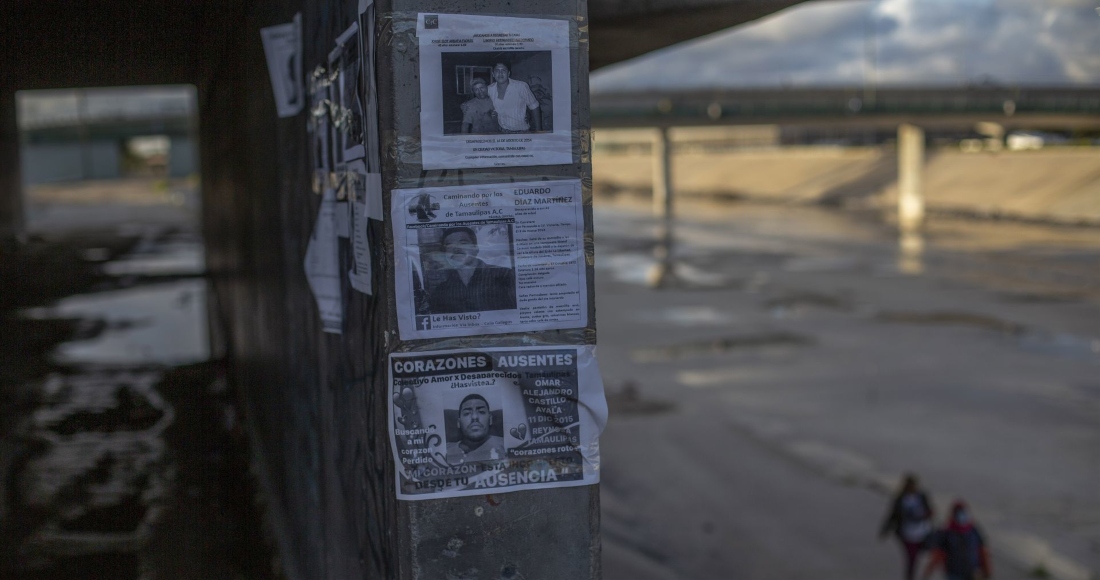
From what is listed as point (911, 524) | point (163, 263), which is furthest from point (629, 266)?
point (911, 524)

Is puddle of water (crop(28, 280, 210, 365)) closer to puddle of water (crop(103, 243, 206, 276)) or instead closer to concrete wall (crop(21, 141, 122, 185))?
puddle of water (crop(103, 243, 206, 276))

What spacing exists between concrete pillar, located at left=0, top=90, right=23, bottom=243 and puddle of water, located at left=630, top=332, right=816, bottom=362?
17767mm

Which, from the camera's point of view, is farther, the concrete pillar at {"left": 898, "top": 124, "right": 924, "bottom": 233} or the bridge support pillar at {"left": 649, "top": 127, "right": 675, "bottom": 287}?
the concrete pillar at {"left": 898, "top": 124, "right": 924, "bottom": 233}

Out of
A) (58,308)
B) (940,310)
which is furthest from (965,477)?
(940,310)

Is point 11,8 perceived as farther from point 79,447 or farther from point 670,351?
point 670,351

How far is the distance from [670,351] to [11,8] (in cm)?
1498

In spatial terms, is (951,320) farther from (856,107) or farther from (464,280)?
(856,107)

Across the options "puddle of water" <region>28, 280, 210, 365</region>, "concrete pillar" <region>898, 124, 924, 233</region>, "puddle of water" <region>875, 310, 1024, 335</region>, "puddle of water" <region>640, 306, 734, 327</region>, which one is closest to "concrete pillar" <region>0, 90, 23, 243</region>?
"puddle of water" <region>28, 280, 210, 365</region>

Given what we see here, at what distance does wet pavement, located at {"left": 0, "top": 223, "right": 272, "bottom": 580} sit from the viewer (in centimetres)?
648

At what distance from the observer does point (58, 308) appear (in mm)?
16297

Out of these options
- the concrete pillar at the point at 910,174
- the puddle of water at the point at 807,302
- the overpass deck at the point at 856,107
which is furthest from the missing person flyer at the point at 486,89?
the concrete pillar at the point at 910,174

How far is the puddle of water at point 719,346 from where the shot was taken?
21812 mm

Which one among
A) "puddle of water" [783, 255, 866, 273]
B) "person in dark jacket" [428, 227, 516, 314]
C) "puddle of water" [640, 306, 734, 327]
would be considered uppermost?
"person in dark jacket" [428, 227, 516, 314]

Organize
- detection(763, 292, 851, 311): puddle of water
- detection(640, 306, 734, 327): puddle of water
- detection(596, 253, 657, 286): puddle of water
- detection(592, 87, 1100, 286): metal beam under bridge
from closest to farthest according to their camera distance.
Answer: detection(640, 306, 734, 327): puddle of water → detection(763, 292, 851, 311): puddle of water → detection(596, 253, 657, 286): puddle of water → detection(592, 87, 1100, 286): metal beam under bridge
